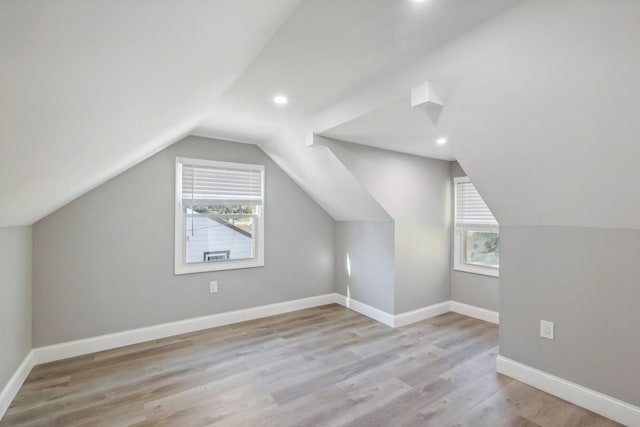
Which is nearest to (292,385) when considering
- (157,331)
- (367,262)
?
(157,331)

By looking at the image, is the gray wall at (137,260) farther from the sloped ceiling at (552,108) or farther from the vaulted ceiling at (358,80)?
the sloped ceiling at (552,108)

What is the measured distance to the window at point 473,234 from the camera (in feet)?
12.6

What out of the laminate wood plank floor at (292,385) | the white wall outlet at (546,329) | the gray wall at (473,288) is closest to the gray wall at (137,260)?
the laminate wood plank floor at (292,385)

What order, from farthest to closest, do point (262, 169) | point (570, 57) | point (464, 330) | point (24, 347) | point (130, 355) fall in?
point (262, 169), point (464, 330), point (130, 355), point (24, 347), point (570, 57)

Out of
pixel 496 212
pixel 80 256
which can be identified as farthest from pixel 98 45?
pixel 80 256

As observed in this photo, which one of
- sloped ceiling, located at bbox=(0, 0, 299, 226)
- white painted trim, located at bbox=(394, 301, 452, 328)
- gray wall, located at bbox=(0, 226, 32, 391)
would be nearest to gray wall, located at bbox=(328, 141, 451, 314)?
white painted trim, located at bbox=(394, 301, 452, 328)

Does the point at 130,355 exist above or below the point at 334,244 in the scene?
below

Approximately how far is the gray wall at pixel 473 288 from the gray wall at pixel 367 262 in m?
1.09

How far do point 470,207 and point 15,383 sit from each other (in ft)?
15.5

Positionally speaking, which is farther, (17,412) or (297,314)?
(297,314)

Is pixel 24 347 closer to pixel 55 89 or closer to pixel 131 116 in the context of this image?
pixel 131 116

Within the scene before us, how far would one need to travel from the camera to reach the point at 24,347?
99.6 inches

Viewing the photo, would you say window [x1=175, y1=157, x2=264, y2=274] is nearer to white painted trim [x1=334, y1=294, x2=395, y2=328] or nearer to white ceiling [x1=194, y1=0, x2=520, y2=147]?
white ceiling [x1=194, y1=0, x2=520, y2=147]

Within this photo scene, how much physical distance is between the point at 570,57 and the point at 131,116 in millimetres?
2046
